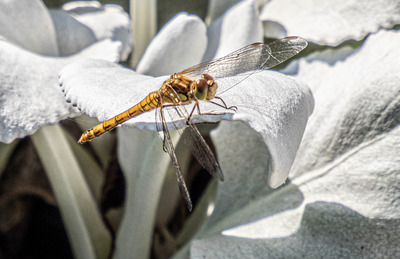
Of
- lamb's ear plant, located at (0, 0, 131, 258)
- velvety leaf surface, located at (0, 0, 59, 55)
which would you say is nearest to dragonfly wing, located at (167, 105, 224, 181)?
lamb's ear plant, located at (0, 0, 131, 258)

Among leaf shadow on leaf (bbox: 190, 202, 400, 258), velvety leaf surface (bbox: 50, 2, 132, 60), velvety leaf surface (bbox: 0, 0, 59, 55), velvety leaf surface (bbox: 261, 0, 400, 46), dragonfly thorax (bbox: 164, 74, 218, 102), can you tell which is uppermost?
velvety leaf surface (bbox: 261, 0, 400, 46)

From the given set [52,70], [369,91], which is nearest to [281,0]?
[369,91]

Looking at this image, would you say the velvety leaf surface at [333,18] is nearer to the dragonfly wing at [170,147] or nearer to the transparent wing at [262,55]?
the transparent wing at [262,55]

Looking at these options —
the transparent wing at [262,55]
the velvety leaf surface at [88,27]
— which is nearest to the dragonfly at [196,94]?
the transparent wing at [262,55]

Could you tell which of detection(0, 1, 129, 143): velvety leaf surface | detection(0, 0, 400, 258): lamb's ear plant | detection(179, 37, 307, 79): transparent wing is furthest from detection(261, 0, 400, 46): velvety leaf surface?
detection(0, 1, 129, 143): velvety leaf surface

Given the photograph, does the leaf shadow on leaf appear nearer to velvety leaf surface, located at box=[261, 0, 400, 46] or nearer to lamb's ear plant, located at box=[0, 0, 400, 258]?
lamb's ear plant, located at box=[0, 0, 400, 258]

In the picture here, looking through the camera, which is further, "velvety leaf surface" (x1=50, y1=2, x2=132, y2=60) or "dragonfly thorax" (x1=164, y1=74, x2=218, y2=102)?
"velvety leaf surface" (x1=50, y1=2, x2=132, y2=60)

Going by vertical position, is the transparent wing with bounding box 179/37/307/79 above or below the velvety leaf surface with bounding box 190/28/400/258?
above

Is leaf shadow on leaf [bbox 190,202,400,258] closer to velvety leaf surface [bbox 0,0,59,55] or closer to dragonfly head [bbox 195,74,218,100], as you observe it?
dragonfly head [bbox 195,74,218,100]
